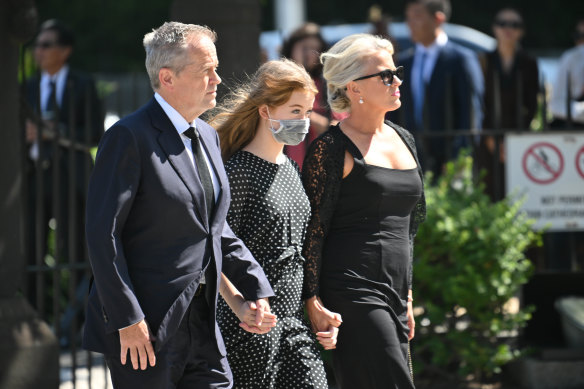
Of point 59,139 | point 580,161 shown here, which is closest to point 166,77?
point 59,139

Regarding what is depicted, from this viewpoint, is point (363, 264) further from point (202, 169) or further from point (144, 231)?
point (144, 231)

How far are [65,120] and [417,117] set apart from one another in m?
2.64

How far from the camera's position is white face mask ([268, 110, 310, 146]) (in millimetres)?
4250

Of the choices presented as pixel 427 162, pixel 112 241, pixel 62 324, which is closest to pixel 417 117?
pixel 427 162

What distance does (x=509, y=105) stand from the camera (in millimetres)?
8547

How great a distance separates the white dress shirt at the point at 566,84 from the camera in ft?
28.5

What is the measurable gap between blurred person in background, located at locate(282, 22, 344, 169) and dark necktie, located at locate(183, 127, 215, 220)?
125 inches

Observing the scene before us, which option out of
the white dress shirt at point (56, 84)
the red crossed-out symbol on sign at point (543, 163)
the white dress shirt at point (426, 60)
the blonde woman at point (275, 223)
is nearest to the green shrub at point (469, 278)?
the red crossed-out symbol on sign at point (543, 163)

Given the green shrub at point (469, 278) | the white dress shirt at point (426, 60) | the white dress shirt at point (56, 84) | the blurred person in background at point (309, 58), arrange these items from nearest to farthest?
the green shrub at point (469, 278), the blurred person in background at point (309, 58), the white dress shirt at point (56, 84), the white dress shirt at point (426, 60)

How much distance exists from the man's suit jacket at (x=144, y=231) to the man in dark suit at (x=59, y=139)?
8.37ft

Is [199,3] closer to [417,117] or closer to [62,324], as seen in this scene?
[417,117]

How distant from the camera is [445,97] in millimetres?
7477

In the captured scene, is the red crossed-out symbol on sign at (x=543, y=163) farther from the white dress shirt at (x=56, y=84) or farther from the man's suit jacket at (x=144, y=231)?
the man's suit jacket at (x=144, y=231)

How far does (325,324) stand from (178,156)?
3.48ft
